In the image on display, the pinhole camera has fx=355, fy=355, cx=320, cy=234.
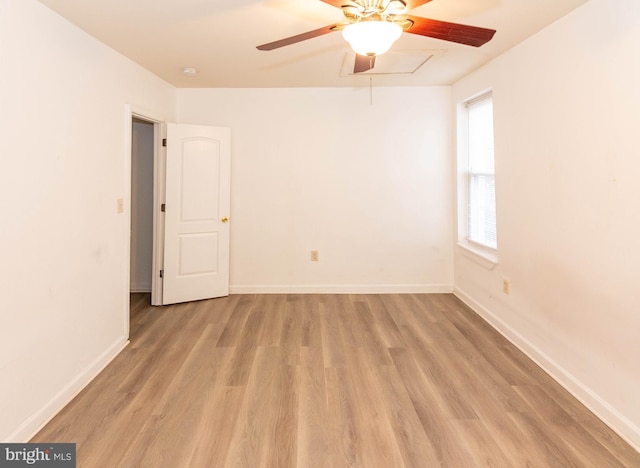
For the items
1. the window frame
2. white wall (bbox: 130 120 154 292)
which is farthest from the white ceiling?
white wall (bbox: 130 120 154 292)

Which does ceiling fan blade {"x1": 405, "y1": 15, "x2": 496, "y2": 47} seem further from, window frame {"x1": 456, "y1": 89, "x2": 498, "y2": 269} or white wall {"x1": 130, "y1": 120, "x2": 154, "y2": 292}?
white wall {"x1": 130, "y1": 120, "x2": 154, "y2": 292}

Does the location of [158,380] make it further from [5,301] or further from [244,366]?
[5,301]

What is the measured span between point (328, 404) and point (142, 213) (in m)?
3.52

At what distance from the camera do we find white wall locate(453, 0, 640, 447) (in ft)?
6.21

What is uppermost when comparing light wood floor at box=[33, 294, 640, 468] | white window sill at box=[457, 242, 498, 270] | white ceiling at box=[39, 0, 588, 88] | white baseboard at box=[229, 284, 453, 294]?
white ceiling at box=[39, 0, 588, 88]

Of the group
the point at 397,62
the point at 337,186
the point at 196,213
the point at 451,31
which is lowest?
the point at 196,213

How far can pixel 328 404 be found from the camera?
2.13 m

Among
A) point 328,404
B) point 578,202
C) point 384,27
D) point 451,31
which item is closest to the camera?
point 384,27

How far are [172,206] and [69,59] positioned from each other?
5.81 ft

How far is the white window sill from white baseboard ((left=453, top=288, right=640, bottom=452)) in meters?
0.48

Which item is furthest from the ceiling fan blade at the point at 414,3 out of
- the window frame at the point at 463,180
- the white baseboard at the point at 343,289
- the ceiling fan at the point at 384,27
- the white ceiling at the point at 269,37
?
the white baseboard at the point at 343,289

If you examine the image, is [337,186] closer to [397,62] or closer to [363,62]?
[397,62]

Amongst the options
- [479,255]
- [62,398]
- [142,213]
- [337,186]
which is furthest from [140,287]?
[479,255]

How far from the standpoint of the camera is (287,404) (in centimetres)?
213
